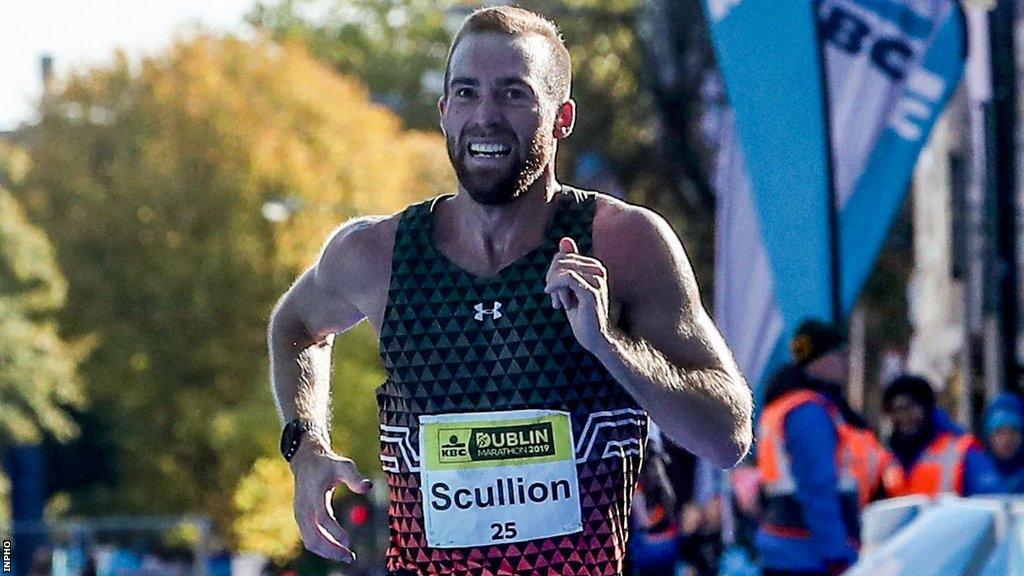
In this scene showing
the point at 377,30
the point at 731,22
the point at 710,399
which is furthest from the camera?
the point at 377,30

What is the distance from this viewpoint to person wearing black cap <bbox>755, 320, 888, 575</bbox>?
9.86 m

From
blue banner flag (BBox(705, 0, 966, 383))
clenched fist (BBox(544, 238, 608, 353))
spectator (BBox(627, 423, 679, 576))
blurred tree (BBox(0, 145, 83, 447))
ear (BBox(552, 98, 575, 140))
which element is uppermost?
blurred tree (BBox(0, 145, 83, 447))

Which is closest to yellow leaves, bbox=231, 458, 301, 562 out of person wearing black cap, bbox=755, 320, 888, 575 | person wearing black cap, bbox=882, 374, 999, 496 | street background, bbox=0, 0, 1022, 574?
street background, bbox=0, 0, 1022, 574

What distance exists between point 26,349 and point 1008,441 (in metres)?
26.5

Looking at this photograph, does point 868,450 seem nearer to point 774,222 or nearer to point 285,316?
point 774,222

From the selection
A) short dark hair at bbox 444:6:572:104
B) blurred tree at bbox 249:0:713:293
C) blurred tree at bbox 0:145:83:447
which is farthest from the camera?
blurred tree at bbox 0:145:83:447

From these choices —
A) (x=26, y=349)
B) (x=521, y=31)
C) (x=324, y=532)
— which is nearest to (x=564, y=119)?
(x=521, y=31)

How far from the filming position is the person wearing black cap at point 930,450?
448 inches

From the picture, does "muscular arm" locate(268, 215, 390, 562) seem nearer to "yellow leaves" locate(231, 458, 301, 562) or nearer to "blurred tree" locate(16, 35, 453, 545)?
"yellow leaves" locate(231, 458, 301, 562)

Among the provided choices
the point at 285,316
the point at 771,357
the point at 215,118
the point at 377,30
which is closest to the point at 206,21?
the point at 215,118

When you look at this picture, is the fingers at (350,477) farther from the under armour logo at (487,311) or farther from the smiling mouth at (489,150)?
the smiling mouth at (489,150)

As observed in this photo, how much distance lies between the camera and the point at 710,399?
4.89 meters

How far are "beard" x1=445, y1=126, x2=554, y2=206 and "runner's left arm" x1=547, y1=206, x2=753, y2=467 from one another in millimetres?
191

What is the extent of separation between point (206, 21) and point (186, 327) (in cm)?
819
